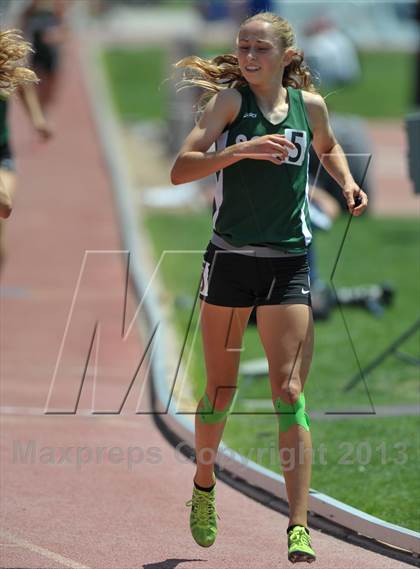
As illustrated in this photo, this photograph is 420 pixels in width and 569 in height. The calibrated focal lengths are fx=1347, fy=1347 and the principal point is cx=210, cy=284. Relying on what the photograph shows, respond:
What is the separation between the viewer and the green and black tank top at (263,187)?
227 inches

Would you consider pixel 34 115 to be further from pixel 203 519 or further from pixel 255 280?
pixel 203 519

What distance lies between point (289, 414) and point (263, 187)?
0.98 metres

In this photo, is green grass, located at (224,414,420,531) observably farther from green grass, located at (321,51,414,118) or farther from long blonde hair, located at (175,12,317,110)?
green grass, located at (321,51,414,118)

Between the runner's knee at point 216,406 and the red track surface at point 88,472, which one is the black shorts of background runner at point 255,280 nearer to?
the runner's knee at point 216,406

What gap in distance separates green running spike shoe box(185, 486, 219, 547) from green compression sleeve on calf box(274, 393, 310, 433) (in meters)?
0.59

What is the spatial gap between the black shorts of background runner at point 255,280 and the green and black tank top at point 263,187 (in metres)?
0.07

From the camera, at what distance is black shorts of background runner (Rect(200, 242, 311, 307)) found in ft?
19.2

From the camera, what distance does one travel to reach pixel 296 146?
577 cm

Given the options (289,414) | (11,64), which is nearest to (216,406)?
(289,414)

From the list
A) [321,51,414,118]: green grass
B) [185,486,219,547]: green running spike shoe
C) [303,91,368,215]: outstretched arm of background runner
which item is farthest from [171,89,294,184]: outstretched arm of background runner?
[321,51,414,118]: green grass

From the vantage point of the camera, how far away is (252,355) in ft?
35.7

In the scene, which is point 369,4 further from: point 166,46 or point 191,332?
point 191,332

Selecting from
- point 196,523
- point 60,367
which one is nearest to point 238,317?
point 196,523

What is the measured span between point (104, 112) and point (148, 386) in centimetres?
1599
